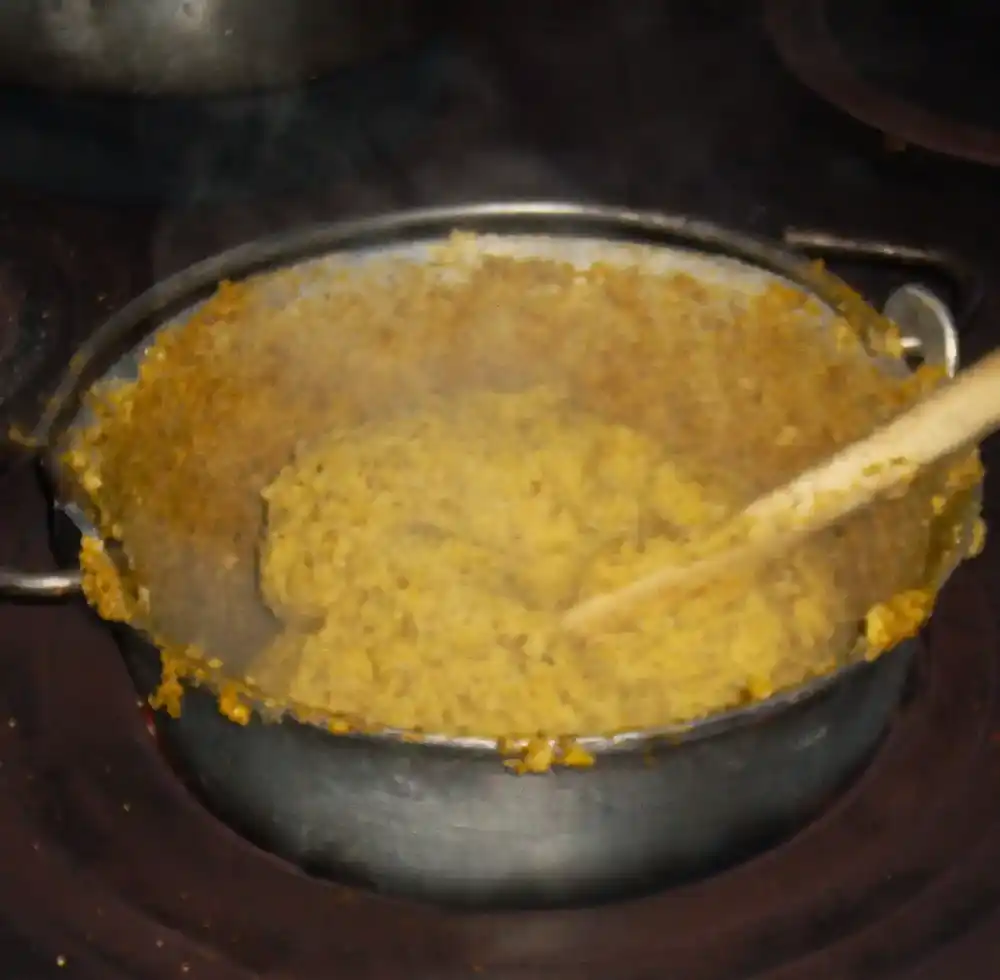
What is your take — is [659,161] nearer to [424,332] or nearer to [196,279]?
[424,332]

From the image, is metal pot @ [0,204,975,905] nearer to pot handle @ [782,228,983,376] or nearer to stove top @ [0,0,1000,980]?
stove top @ [0,0,1000,980]

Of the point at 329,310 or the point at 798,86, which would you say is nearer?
the point at 329,310

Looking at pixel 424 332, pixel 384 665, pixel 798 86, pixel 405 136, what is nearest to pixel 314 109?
pixel 405 136

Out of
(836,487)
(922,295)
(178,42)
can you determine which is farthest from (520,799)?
(178,42)

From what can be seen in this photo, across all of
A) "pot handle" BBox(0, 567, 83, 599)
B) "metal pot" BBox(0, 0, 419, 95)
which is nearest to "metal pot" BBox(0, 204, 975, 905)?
"pot handle" BBox(0, 567, 83, 599)

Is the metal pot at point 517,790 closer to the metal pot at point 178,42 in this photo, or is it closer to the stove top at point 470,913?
the stove top at point 470,913
